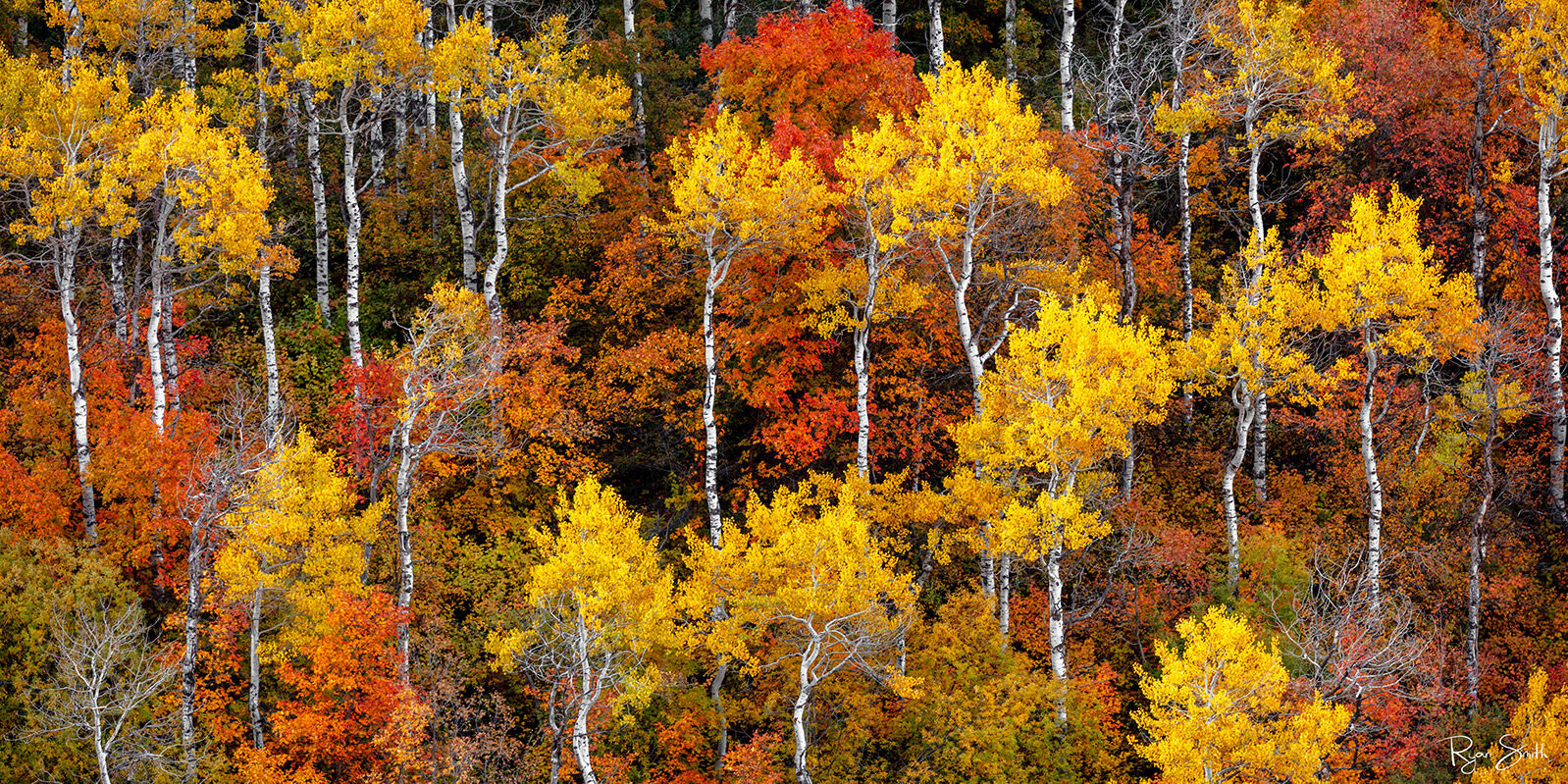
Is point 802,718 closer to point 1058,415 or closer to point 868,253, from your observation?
point 1058,415

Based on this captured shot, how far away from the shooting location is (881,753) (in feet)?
82.1

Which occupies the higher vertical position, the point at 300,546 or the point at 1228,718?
the point at 300,546

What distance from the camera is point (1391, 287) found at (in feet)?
77.3

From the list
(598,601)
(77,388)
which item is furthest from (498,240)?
(598,601)

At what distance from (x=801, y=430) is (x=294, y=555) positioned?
456 inches

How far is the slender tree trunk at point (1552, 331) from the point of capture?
2638 cm

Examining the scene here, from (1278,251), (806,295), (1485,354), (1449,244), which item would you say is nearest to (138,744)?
(806,295)

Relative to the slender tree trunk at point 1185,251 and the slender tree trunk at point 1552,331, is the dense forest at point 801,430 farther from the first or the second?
the slender tree trunk at point 1185,251

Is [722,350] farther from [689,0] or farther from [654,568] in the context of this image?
[689,0]

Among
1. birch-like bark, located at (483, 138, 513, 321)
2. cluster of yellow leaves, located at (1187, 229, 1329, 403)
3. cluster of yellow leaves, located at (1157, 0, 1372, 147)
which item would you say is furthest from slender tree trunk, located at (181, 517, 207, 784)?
cluster of yellow leaves, located at (1157, 0, 1372, 147)

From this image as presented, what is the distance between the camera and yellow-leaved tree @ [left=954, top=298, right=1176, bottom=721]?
23172mm

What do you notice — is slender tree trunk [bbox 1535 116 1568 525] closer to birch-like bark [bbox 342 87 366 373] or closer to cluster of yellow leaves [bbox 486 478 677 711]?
cluster of yellow leaves [bbox 486 478 677 711]

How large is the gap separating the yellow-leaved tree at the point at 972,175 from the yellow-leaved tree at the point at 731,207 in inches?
88.9

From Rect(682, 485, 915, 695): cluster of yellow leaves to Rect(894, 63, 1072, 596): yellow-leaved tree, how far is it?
359cm
